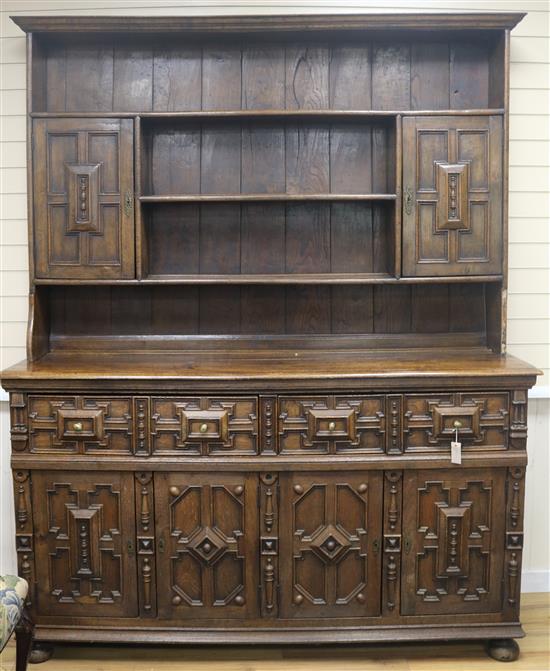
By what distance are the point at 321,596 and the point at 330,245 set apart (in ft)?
4.68

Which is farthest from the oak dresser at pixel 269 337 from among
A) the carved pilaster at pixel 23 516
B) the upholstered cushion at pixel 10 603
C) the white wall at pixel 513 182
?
the upholstered cushion at pixel 10 603

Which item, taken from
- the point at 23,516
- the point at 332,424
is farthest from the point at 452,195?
the point at 23,516

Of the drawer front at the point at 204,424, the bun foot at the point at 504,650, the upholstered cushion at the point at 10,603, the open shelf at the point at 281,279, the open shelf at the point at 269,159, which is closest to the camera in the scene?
the upholstered cushion at the point at 10,603

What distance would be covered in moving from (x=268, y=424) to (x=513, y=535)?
1.01 meters

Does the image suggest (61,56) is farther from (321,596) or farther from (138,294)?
(321,596)

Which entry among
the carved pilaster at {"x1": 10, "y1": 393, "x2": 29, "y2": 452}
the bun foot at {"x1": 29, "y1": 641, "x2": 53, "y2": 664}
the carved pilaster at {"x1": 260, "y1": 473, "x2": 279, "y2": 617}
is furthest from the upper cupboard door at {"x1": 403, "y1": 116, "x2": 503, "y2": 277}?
the bun foot at {"x1": 29, "y1": 641, "x2": 53, "y2": 664}

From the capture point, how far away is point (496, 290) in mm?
2996

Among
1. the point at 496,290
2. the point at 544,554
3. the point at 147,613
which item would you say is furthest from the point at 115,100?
the point at 544,554

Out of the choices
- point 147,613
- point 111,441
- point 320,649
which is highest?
point 111,441

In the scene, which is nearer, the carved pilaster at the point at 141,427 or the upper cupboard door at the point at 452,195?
the carved pilaster at the point at 141,427

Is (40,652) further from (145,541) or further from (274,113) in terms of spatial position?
(274,113)

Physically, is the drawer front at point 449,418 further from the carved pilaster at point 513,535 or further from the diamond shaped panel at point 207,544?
the diamond shaped panel at point 207,544

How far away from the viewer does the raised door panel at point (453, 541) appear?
105 inches

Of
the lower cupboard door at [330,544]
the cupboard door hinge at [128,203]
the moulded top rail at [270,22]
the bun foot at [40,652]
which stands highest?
the moulded top rail at [270,22]
